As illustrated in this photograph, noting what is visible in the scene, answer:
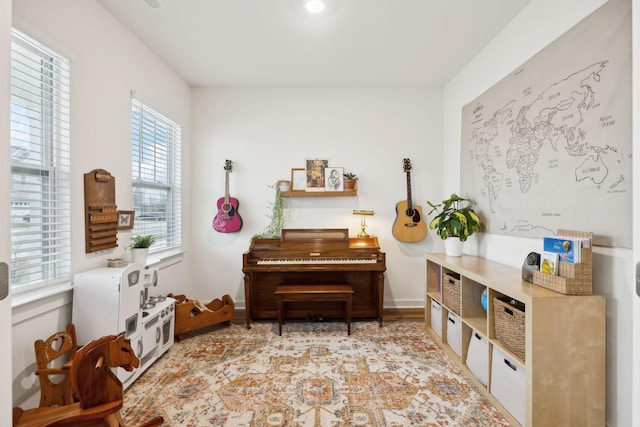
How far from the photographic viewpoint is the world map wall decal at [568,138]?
1.51 meters

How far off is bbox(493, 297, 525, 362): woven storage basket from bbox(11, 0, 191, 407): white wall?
8.47 feet

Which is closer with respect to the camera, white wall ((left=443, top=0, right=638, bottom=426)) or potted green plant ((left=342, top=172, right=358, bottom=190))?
white wall ((left=443, top=0, right=638, bottom=426))

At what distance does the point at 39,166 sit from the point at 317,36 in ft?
6.98

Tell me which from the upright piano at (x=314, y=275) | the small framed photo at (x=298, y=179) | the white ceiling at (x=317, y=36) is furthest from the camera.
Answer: the small framed photo at (x=298, y=179)

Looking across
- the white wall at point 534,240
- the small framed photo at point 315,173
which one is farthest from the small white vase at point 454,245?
the small framed photo at point 315,173

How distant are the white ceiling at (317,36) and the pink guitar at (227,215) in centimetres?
112

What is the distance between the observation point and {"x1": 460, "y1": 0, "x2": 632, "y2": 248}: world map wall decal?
4.96 feet

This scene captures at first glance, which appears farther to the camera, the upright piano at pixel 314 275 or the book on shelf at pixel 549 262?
the upright piano at pixel 314 275

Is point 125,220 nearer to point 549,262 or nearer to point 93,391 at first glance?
point 93,391

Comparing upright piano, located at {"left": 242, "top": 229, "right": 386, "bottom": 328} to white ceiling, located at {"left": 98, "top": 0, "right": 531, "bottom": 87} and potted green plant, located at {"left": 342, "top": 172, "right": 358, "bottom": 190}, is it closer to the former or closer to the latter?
potted green plant, located at {"left": 342, "top": 172, "right": 358, "bottom": 190}

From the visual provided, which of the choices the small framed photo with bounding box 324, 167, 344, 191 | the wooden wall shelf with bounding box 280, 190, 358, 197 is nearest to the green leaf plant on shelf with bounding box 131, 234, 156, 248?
the wooden wall shelf with bounding box 280, 190, 358, 197

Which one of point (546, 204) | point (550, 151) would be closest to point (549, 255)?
point (546, 204)

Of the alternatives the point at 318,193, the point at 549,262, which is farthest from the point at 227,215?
the point at 549,262

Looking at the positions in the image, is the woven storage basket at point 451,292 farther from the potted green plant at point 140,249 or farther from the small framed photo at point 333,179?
the potted green plant at point 140,249
